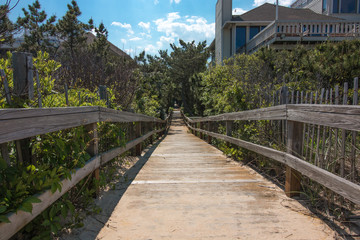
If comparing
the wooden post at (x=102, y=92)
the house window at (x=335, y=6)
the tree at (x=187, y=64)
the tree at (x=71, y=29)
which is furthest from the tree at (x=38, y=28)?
the house window at (x=335, y=6)

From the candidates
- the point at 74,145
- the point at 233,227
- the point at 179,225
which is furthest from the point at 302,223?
the point at 74,145

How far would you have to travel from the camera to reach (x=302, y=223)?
2189mm

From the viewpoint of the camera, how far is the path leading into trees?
207 cm

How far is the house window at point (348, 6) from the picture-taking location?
1728 centimetres

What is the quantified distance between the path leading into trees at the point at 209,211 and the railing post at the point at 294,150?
0.13 metres

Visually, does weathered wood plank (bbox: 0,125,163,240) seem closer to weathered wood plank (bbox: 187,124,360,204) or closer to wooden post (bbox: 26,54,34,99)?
wooden post (bbox: 26,54,34,99)

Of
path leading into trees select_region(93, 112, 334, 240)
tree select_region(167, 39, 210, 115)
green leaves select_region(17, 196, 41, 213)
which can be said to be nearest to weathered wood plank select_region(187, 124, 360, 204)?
path leading into trees select_region(93, 112, 334, 240)

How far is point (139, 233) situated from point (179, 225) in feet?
1.15

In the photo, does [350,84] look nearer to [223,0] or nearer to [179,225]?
[179,225]

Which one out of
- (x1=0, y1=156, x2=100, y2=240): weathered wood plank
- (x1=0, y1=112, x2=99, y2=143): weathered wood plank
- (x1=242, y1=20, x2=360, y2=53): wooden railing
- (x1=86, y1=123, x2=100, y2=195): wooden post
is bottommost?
(x1=0, y1=156, x2=100, y2=240): weathered wood plank

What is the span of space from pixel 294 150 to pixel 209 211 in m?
1.13

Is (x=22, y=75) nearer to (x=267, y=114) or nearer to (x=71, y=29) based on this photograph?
(x=267, y=114)

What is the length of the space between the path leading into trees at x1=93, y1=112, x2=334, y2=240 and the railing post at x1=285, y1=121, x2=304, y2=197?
135mm

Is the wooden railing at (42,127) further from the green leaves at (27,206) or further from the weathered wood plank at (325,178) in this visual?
the weathered wood plank at (325,178)
